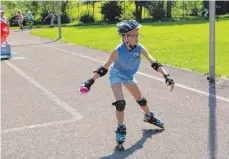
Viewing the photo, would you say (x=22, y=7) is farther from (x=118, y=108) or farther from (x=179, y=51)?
(x=118, y=108)

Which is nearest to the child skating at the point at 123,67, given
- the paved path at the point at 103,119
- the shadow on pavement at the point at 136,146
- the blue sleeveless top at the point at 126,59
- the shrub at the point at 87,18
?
the blue sleeveless top at the point at 126,59

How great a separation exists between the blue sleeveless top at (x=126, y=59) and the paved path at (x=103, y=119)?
91cm

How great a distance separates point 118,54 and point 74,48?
12.4 m

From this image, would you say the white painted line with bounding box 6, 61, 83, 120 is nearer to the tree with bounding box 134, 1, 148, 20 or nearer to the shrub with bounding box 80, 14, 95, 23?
the shrub with bounding box 80, 14, 95, 23

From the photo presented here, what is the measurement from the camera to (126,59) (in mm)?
5488

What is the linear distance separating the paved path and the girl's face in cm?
126

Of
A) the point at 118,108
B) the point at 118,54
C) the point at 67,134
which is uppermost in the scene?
the point at 118,54

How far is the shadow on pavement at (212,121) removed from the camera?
5.09m

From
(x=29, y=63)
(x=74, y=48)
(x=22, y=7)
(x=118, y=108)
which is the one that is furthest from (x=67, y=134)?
(x=22, y=7)

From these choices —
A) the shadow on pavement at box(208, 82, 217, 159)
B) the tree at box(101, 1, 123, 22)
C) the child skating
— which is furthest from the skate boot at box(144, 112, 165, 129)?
the tree at box(101, 1, 123, 22)

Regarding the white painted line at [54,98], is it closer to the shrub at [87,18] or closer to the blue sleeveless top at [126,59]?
the blue sleeveless top at [126,59]

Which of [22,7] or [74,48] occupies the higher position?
[22,7]

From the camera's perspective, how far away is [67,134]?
595 centimetres

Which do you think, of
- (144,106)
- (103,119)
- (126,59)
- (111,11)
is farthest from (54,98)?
(111,11)
